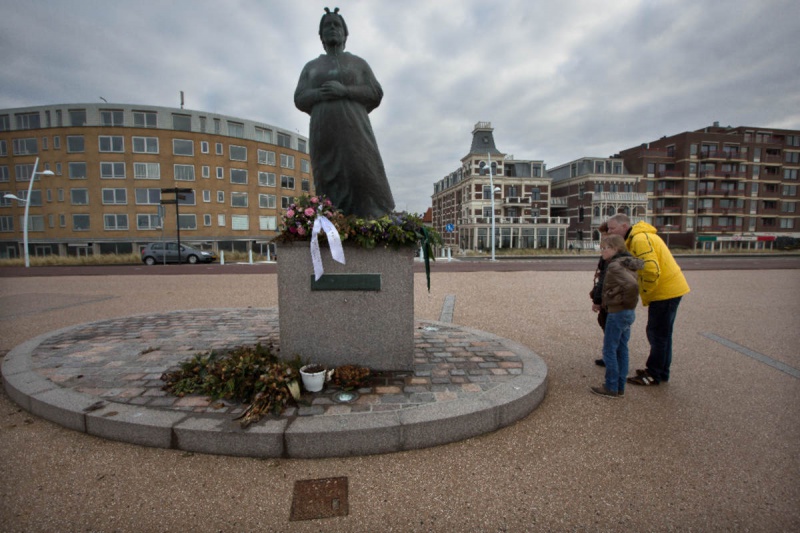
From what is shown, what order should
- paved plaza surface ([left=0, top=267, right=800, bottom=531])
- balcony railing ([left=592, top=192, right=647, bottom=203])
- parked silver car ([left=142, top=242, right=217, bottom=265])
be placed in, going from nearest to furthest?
paved plaza surface ([left=0, top=267, right=800, bottom=531]), parked silver car ([left=142, top=242, right=217, bottom=265]), balcony railing ([left=592, top=192, right=647, bottom=203])

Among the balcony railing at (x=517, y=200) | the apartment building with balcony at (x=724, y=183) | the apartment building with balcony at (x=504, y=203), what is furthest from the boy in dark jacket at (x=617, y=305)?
the apartment building with balcony at (x=724, y=183)

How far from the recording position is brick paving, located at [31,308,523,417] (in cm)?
351

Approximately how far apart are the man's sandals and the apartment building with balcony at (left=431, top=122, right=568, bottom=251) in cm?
4150

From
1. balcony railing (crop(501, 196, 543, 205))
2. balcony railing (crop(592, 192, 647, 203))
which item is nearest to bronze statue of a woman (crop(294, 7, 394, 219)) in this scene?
balcony railing (crop(501, 196, 543, 205))

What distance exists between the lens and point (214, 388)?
3611 millimetres

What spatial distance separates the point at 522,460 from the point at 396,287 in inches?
77.9

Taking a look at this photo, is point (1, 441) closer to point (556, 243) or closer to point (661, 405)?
point (661, 405)

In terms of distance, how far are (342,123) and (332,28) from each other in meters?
1.17

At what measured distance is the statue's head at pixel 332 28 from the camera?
4770 mm

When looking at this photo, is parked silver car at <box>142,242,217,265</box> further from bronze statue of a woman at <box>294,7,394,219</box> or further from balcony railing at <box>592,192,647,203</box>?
balcony railing at <box>592,192,647,203</box>

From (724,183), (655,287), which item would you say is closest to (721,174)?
(724,183)

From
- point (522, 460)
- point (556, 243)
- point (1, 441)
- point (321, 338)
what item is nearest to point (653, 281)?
point (522, 460)

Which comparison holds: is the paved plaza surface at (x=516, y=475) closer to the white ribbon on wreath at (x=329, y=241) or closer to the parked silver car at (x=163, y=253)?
the white ribbon on wreath at (x=329, y=241)

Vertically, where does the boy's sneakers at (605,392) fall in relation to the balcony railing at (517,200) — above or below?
below
